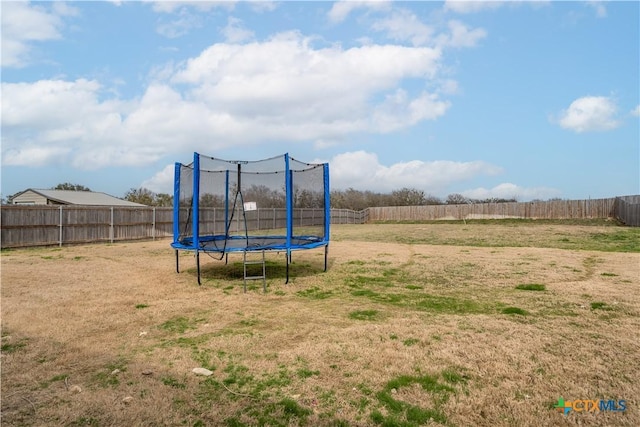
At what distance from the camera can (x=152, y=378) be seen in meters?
3.00

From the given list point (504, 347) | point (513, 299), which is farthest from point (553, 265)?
point (504, 347)

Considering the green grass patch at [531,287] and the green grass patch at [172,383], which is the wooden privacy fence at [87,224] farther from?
the green grass patch at [172,383]

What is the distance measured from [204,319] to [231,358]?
1392 mm

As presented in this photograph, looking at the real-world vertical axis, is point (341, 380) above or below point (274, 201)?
below

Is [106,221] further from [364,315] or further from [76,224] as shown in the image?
[364,315]

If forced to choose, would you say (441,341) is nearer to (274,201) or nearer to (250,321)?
(250,321)

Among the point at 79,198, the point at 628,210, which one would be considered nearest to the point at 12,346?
the point at 79,198

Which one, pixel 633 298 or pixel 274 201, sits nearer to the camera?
pixel 633 298

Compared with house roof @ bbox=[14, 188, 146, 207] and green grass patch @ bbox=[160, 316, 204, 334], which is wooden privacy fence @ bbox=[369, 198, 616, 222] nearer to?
house roof @ bbox=[14, 188, 146, 207]

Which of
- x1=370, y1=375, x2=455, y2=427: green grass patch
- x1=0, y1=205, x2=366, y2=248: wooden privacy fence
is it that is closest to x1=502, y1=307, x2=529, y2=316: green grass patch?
x1=370, y1=375, x2=455, y2=427: green grass patch

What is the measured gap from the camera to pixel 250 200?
7785 millimetres

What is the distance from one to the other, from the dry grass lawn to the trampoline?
117 cm

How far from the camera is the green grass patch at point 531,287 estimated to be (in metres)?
6.17

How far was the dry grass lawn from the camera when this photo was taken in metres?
2.51
